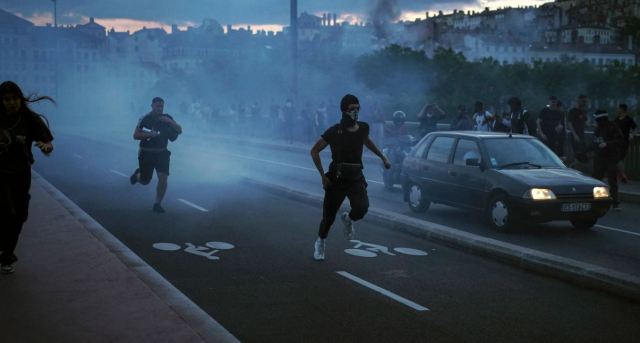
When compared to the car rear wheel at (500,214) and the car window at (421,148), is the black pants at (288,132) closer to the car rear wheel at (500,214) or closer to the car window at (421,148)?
the car window at (421,148)

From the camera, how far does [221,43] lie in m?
110

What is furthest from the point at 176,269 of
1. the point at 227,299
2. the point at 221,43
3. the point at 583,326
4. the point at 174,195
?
the point at 221,43

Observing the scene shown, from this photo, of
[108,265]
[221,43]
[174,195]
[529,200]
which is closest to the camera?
[108,265]

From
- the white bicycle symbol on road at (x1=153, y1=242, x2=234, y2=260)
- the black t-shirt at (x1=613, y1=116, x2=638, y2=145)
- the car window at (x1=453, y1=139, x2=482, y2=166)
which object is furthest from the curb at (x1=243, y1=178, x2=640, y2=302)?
the black t-shirt at (x1=613, y1=116, x2=638, y2=145)

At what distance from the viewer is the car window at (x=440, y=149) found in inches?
482

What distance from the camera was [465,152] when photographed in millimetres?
11828

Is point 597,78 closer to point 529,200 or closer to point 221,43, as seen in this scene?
point 221,43

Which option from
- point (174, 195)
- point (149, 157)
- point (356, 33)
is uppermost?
point (356, 33)

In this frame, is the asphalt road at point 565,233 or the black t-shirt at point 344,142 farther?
the asphalt road at point 565,233

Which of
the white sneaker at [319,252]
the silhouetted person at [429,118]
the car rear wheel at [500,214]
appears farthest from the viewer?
the silhouetted person at [429,118]

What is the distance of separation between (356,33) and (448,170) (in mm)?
76096

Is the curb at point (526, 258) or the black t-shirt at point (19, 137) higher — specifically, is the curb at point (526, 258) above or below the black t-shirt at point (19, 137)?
below

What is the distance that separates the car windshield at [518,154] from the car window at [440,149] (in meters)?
0.75

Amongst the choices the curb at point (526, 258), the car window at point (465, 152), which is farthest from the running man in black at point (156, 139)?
the car window at point (465, 152)
